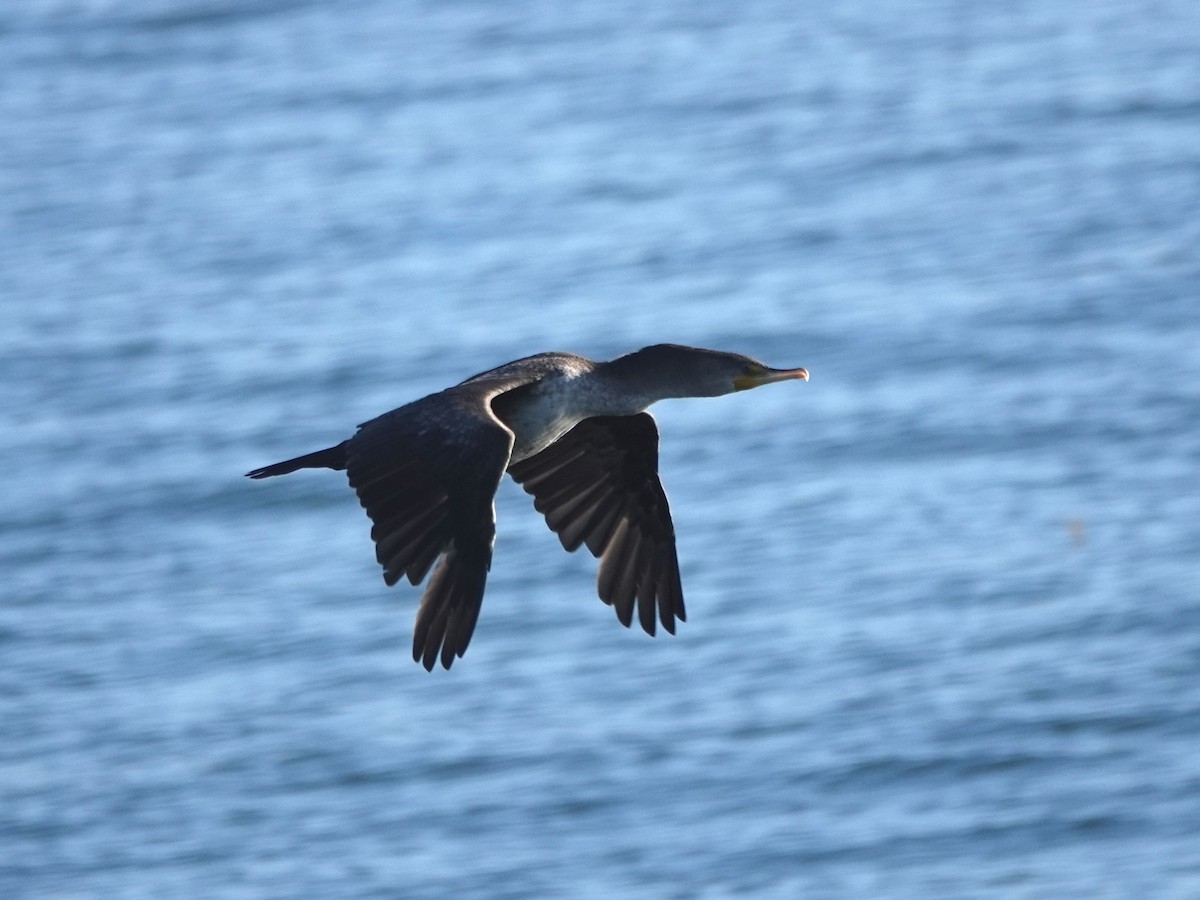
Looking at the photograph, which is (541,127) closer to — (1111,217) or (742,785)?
(1111,217)

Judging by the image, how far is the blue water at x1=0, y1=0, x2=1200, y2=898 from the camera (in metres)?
11.3

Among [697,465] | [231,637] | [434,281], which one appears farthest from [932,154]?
[231,637]

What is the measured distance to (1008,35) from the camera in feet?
69.8

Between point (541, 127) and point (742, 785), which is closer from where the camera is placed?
point (742, 785)

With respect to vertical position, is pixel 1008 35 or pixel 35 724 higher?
pixel 1008 35

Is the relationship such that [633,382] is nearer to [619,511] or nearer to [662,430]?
[619,511]

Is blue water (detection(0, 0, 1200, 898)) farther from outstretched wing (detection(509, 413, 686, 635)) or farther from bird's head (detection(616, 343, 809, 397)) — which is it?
bird's head (detection(616, 343, 809, 397))

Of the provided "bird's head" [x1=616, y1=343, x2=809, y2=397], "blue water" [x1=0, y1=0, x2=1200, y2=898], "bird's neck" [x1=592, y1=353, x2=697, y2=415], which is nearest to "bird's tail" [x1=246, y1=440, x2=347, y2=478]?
"bird's neck" [x1=592, y1=353, x2=697, y2=415]

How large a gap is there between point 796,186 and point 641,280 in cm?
220

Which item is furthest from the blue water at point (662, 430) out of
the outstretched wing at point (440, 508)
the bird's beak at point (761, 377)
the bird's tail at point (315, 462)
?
the outstretched wing at point (440, 508)

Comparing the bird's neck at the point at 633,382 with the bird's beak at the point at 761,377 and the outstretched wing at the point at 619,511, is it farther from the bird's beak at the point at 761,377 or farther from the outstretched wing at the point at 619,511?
the outstretched wing at the point at 619,511

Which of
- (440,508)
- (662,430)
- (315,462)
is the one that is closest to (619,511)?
(315,462)

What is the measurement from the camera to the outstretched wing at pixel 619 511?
27.0 ft

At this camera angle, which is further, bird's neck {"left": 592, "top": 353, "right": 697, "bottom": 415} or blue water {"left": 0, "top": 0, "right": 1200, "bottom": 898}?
blue water {"left": 0, "top": 0, "right": 1200, "bottom": 898}
